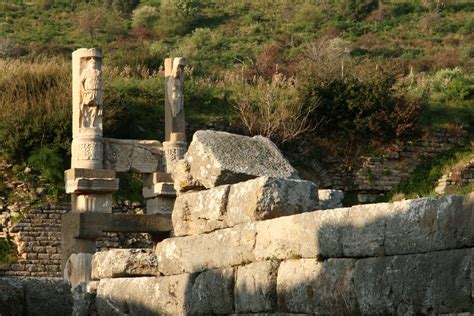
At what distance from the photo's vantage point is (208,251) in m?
10.7

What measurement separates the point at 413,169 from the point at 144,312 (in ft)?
69.3

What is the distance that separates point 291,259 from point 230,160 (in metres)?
1.80

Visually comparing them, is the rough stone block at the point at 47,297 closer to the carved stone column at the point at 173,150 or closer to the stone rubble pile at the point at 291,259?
the stone rubble pile at the point at 291,259

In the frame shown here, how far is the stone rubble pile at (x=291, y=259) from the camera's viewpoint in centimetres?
772

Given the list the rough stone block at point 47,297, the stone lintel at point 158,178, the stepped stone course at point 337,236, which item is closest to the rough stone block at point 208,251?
the stepped stone course at point 337,236

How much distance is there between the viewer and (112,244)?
1075 inches

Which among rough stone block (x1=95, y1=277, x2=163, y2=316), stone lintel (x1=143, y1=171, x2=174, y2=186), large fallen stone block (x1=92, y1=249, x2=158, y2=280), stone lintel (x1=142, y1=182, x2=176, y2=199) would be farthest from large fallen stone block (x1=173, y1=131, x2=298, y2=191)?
stone lintel (x1=143, y1=171, x2=174, y2=186)

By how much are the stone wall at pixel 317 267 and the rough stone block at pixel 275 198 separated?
125 millimetres

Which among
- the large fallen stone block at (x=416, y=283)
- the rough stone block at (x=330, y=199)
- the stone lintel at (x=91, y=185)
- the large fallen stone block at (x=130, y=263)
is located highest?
the rough stone block at (x=330, y=199)

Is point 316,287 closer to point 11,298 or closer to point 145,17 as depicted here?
point 11,298

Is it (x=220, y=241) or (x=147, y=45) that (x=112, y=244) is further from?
(x=147, y=45)

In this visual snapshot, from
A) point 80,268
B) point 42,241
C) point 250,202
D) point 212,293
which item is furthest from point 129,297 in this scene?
point 42,241

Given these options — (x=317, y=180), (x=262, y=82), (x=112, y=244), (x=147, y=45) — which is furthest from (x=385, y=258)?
(x=147, y=45)

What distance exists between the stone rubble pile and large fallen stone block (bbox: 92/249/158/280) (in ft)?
0.04
